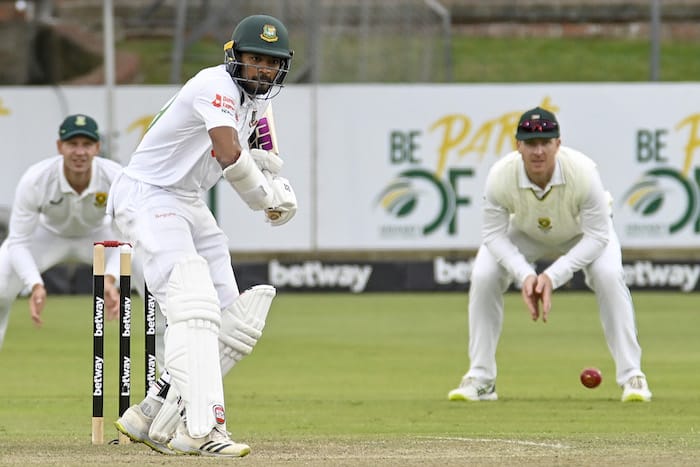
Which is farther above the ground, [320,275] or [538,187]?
[538,187]

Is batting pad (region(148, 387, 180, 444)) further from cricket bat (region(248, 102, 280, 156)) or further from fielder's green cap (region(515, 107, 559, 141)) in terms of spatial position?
fielder's green cap (region(515, 107, 559, 141))

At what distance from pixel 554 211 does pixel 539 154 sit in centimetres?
38

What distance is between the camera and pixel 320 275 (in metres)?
16.0

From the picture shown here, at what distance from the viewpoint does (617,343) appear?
8008 mm

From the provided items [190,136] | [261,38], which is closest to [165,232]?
[190,136]

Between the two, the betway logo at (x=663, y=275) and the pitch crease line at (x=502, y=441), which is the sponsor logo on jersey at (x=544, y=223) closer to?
the pitch crease line at (x=502, y=441)

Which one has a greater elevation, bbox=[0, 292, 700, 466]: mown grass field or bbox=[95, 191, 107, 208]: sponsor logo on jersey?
bbox=[95, 191, 107, 208]: sponsor logo on jersey

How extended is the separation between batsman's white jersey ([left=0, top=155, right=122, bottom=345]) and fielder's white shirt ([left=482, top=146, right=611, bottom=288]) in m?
1.92

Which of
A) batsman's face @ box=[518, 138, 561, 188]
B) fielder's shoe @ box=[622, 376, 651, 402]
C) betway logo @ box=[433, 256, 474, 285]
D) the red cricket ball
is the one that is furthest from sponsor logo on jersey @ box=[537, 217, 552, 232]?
betway logo @ box=[433, 256, 474, 285]

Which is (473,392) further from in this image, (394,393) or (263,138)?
(263,138)

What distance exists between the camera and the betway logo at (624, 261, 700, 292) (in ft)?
52.1

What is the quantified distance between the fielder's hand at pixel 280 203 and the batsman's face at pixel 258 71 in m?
0.32

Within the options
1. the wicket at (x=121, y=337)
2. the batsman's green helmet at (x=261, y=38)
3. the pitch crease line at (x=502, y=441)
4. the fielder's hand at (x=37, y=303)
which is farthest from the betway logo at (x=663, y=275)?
the batsman's green helmet at (x=261, y=38)

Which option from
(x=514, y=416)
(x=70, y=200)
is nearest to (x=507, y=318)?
(x=70, y=200)
